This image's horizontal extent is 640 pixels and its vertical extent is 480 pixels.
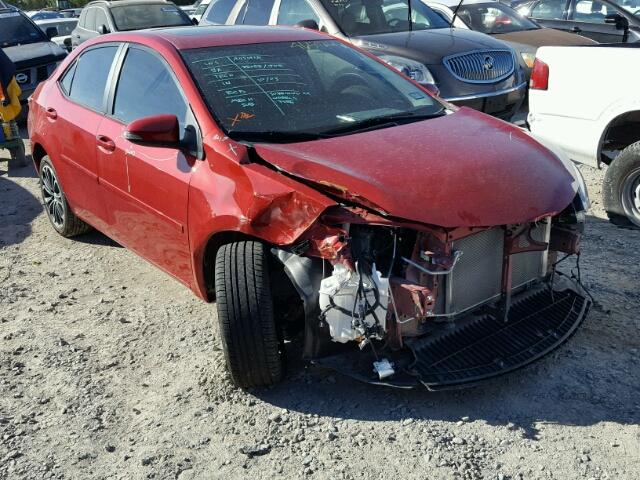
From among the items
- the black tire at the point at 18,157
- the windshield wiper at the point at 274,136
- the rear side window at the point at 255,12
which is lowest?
the black tire at the point at 18,157

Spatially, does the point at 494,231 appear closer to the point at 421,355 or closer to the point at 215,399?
the point at 421,355

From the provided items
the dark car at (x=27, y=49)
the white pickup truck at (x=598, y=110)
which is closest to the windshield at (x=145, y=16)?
the dark car at (x=27, y=49)

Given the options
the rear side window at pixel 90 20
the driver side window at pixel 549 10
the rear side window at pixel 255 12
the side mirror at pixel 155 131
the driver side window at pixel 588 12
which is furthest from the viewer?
the rear side window at pixel 90 20

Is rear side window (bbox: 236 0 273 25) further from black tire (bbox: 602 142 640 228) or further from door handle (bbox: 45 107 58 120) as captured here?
black tire (bbox: 602 142 640 228)

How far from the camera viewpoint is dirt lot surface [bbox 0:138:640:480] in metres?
3.07

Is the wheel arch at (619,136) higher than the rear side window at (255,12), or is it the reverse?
the rear side window at (255,12)

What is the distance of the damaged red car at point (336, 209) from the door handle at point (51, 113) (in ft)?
2.84

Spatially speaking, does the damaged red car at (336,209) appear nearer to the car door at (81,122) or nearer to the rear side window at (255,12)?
the car door at (81,122)

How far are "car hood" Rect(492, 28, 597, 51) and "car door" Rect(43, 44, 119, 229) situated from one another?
248 inches

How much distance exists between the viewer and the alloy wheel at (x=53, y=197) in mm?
5679

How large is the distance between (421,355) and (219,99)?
176cm

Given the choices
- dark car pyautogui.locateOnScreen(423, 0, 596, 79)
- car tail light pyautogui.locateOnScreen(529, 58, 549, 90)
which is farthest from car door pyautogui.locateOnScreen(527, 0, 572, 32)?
car tail light pyautogui.locateOnScreen(529, 58, 549, 90)

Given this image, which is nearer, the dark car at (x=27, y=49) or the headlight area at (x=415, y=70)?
the headlight area at (x=415, y=70)

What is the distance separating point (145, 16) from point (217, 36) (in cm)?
855
